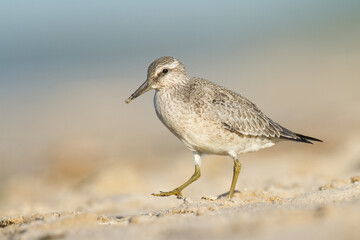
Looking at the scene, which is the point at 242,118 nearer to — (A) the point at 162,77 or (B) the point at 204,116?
(B) the point at 204,116

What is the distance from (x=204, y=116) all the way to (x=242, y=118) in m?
0.76

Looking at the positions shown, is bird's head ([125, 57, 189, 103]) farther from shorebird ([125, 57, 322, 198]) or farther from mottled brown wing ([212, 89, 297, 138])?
mottled brown wing ([212, 89, 297, 138])

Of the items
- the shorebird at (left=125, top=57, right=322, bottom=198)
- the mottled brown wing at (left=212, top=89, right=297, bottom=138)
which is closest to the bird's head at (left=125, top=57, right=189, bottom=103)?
the shorebird at (left=125, top=57, right=322, bottom=198)

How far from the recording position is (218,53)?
4959 cm

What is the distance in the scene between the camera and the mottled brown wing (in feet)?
27.3

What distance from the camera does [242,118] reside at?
339 inches

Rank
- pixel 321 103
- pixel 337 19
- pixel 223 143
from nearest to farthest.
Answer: pixel 223 143 → pixel 321 103 → pixel 337 19

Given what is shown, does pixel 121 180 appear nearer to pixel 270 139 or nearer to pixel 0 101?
pixel 270 139

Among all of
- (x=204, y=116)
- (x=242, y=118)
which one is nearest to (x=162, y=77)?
(x=204, y=116)

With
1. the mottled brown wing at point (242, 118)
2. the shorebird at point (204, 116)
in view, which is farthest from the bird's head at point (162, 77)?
the mottled brown wing at point (242, 118)

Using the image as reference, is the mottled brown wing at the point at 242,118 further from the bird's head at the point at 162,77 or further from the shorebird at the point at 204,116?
the bird's head at the point at 162,77

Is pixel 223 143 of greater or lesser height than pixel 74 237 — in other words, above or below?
above

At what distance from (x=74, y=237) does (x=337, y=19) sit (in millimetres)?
57243

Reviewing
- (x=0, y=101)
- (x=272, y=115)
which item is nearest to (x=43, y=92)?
(x=0, y=101)
